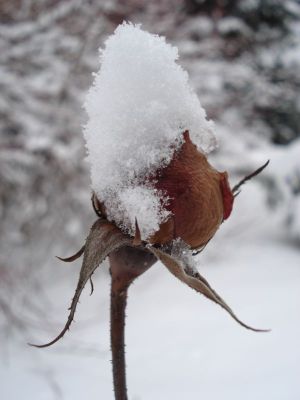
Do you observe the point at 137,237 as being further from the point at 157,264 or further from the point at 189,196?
the point at 157,264

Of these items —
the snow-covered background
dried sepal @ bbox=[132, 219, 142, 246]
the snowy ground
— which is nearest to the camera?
dried sepal @ bbox=[132, 219, 142, 246]

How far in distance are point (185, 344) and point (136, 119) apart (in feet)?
2.89

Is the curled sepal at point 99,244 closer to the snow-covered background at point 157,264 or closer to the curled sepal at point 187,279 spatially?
the curled sepal at point 187,279

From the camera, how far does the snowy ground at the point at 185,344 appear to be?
2.29 ft

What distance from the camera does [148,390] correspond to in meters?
0.71

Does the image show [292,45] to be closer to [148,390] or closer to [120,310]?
[148,390]

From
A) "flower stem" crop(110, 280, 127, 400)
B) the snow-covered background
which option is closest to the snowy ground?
the snow-covered background

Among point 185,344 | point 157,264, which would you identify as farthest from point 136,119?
point 157,264

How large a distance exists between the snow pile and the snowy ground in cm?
37

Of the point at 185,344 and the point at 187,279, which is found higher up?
the point at 185,344

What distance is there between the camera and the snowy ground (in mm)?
699

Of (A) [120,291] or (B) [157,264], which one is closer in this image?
(A) [120,291]

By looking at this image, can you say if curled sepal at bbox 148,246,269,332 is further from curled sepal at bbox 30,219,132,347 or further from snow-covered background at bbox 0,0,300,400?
snow-covered background at bbox 0,0,300,400

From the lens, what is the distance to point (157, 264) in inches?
82.8
